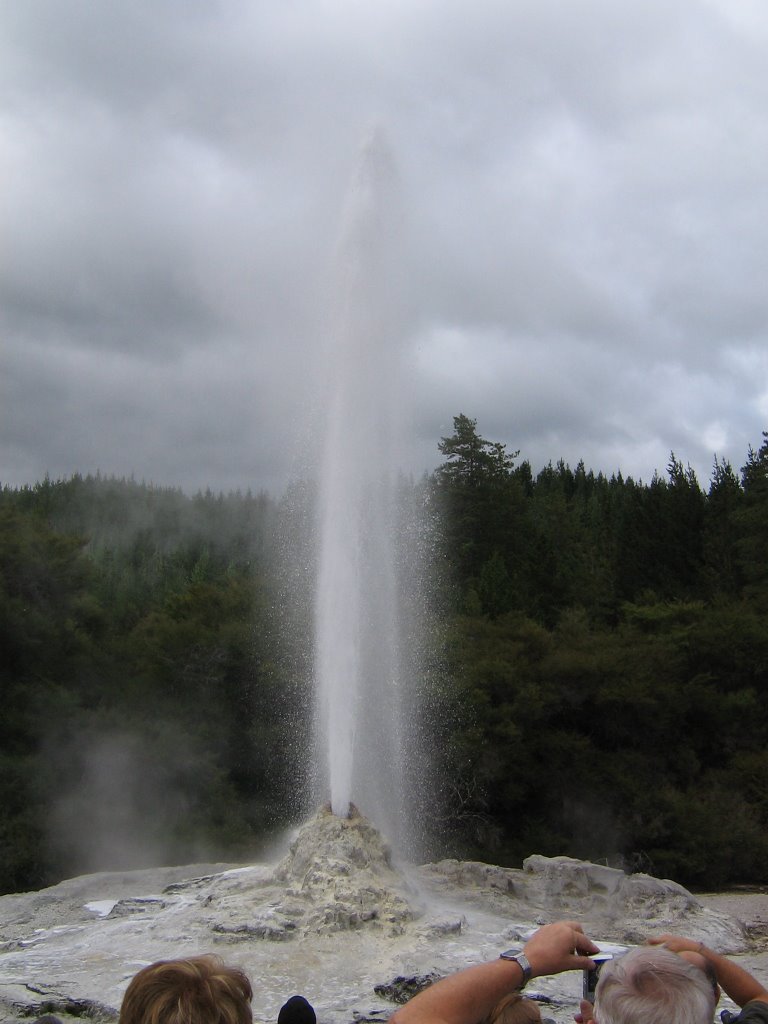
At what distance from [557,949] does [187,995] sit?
37.8 inches

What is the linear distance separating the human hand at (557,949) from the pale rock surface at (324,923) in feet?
14.5

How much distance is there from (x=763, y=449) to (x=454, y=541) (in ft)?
41.4

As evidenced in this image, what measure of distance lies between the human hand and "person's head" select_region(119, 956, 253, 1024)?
0.74m

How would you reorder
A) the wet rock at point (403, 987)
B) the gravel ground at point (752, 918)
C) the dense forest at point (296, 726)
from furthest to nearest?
the dense forest at point (296, 726), the gravel ground at point (752, 918), the wet rock at point (403, 987)

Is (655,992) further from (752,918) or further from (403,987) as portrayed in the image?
(752,918)

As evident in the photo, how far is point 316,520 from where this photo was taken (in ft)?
36.4

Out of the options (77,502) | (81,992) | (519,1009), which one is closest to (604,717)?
(81,992)

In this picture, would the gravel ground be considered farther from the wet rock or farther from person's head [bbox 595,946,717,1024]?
person's head [bbox 595,946,717,1024]

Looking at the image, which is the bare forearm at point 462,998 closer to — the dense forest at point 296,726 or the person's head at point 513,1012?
the person's head at point 513,1012

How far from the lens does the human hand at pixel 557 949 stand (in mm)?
2412

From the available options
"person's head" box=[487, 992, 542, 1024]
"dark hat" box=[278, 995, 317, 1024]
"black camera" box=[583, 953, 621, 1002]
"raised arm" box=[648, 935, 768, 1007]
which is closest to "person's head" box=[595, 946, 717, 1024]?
"person's head" box=[487, 992, 542, 1024]

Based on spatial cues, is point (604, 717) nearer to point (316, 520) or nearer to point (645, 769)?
point (645, 769)

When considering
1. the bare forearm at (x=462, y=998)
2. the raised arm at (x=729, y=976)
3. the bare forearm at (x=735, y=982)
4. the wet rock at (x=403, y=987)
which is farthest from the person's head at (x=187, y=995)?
the wet rock at (x=403, y=987)

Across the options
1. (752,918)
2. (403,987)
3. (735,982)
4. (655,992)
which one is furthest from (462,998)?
(752,918)
